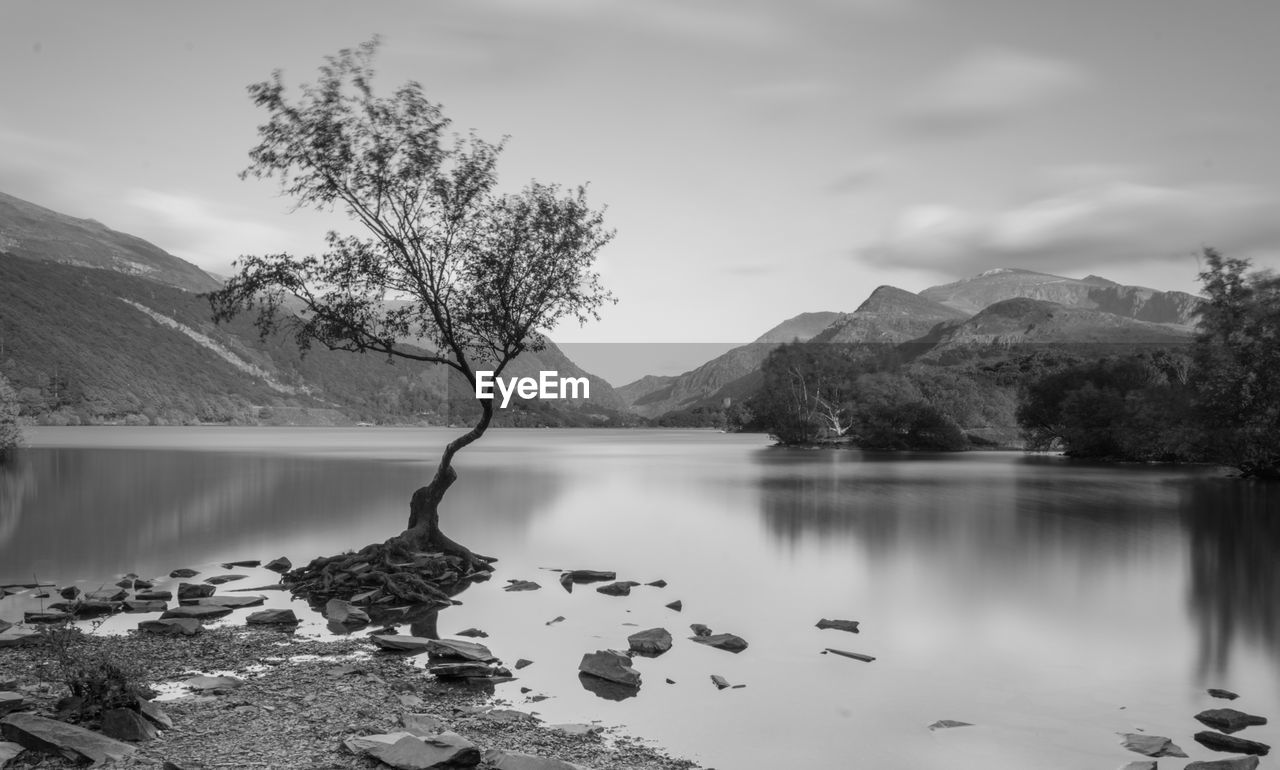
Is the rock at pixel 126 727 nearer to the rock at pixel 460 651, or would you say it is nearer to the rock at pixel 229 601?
the rock at pixel 460 651

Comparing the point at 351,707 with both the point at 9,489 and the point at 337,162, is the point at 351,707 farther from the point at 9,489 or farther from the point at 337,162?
the point at 9,489

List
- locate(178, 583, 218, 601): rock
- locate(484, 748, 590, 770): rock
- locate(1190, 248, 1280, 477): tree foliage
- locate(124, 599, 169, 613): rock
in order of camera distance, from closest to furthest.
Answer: locate(484, 748, 590, 770): rock → locate(124, 599, 169, 613): rock → locate(178, 583, 218, 601): rock → locate(1190, 248, 1280, 477): tree foliage

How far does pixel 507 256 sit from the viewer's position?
67.3 feet

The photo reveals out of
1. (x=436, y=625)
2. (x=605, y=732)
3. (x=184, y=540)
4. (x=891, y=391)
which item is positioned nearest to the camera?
(x=605, y=732)

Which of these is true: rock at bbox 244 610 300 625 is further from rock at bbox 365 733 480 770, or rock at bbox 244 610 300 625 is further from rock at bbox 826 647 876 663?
rock at bbox 826 647 876 663

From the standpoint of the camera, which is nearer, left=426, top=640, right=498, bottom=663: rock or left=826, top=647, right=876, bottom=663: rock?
left=426, top=640, right=498, bottom=663: rock

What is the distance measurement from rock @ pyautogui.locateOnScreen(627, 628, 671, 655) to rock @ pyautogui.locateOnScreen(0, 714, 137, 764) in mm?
6478

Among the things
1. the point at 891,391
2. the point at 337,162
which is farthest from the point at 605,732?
the point at 891,391

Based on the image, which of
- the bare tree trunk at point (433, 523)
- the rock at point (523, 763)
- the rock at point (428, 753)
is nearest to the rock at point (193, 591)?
the bare tree trunk at point (433, 523)

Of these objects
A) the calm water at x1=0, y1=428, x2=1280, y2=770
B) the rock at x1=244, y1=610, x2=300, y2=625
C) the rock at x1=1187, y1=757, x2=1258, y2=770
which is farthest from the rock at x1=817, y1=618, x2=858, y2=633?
the rock at x1=244, y1=610, x2=300, y2=625

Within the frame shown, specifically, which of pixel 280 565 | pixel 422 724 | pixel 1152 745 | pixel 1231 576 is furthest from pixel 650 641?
pixel 1231 576

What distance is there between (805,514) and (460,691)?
2400cm

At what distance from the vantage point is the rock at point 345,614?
13.5 metres

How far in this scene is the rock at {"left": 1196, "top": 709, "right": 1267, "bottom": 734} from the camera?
8953mm
